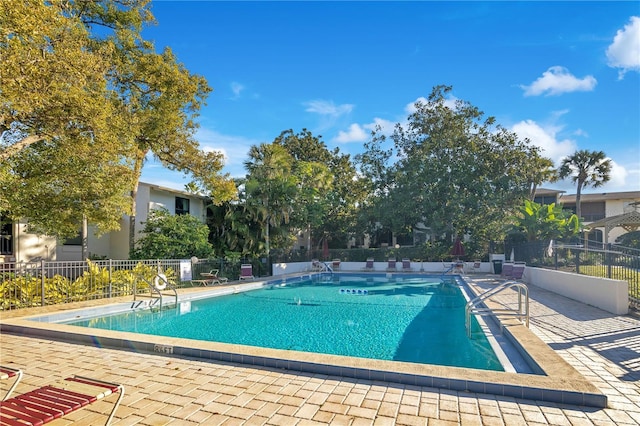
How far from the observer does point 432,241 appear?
27453 mm

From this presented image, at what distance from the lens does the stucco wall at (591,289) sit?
331 inches

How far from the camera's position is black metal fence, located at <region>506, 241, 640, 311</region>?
854cm

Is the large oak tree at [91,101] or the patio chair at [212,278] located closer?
the large oak tree at [91,101]

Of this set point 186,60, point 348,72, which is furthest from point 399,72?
point 186,60

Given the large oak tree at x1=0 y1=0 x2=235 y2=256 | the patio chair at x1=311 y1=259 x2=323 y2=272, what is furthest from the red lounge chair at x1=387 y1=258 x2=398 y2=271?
the large oak tree at x1=0 y1=0 x2=235 y2=256

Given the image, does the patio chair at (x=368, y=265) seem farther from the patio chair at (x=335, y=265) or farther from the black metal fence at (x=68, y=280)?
the black metal fence at (x=68, y=280)

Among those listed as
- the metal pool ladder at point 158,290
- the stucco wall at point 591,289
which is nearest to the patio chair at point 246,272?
the metal pool ladder at point 158,290

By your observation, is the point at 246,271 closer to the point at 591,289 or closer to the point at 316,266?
the point at 316,266

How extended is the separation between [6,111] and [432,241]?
988 inches

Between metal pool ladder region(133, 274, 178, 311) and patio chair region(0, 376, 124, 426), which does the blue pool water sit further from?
patio chair region(0, 376, 124, 426)

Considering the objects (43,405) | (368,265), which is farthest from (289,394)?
(368,265)

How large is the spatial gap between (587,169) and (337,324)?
3110cm

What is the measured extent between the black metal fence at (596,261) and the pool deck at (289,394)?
349 centimetres

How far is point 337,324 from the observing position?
380 inches
